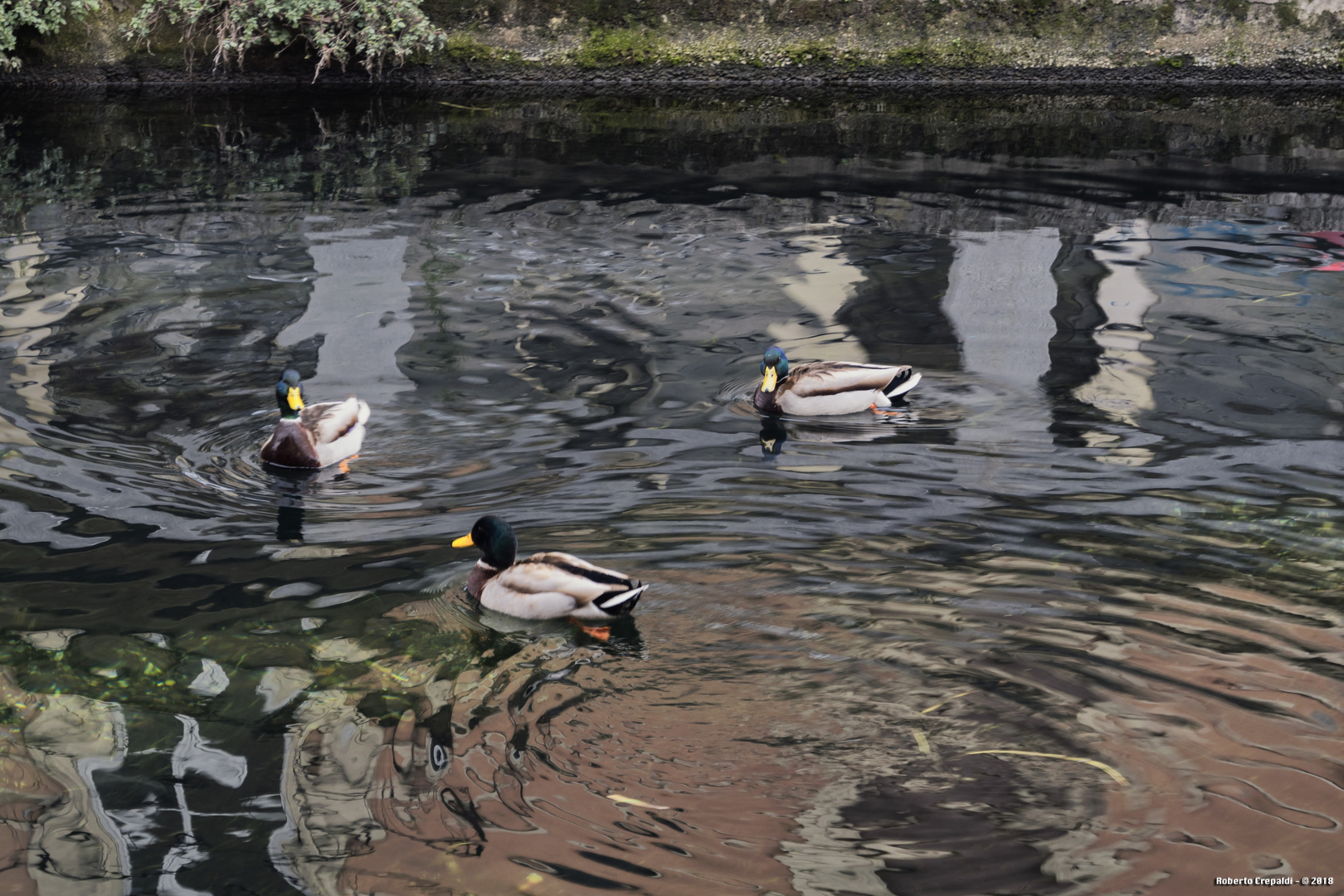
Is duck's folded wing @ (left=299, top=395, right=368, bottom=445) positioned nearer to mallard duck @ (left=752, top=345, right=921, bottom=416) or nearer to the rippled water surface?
the rippled water surface

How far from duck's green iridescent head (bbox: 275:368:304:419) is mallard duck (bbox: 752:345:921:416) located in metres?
2.62

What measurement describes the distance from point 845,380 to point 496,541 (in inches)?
109

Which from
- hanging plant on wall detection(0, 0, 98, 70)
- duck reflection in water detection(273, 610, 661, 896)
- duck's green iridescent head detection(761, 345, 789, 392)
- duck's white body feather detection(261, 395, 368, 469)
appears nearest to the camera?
duck reflection in water detection(273, 610, 661, 896)

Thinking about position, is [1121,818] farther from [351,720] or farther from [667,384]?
[667,384]

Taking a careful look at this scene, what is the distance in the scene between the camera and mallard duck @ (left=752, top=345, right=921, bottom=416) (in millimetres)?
7176

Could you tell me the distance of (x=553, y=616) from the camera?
16.7 ft

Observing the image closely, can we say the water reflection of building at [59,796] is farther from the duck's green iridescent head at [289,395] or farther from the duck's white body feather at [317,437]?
the duck's green iridescent head at [289,395]

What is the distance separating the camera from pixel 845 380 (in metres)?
7.21

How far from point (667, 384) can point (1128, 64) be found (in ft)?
41.1

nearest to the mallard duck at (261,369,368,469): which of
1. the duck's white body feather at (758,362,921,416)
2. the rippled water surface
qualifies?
the rippled water surface

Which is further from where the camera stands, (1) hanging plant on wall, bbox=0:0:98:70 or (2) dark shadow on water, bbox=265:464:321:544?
(1) hanging plant on wall, bbox=0:0:98:70

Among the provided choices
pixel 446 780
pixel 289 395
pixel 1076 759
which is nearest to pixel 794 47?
pixel 289 395

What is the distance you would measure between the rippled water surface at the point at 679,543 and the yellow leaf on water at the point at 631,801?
0.01 meters

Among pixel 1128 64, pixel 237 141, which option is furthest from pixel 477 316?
pixel 1128 64
